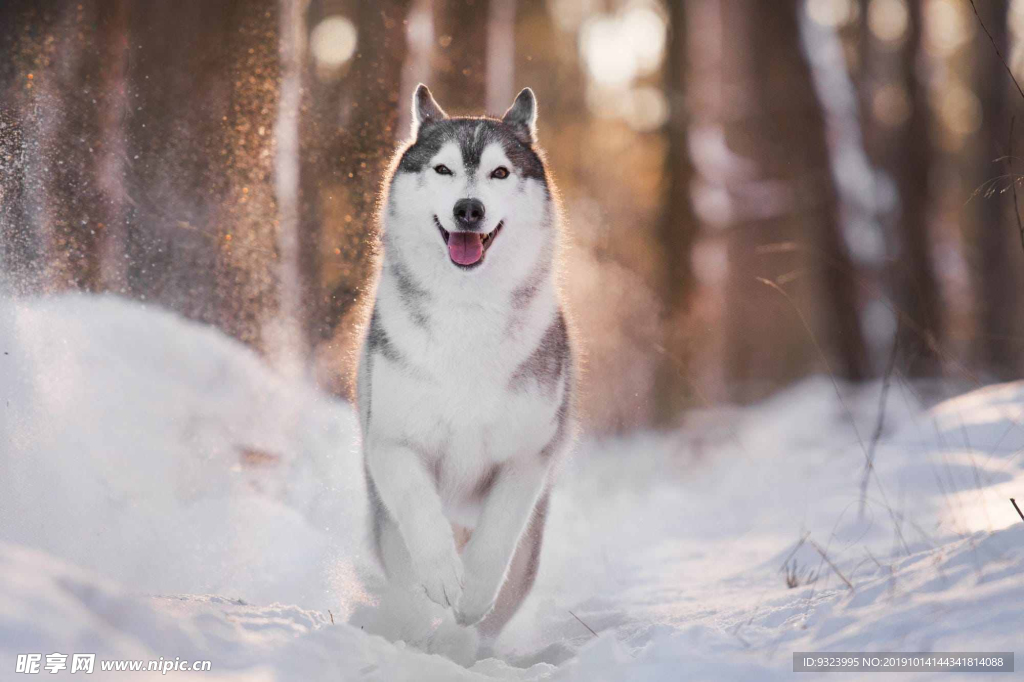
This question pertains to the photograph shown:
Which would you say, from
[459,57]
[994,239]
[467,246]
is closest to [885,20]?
[994,239]

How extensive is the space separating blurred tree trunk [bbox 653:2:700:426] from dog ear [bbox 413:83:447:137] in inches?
256

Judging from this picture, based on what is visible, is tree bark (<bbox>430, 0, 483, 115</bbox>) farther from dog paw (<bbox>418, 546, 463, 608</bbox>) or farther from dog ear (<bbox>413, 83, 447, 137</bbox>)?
dog paw (<bbox>418, 546, 463, 608</bbox>)

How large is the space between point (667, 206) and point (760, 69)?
2.40m

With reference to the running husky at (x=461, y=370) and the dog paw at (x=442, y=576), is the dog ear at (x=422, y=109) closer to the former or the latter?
the running husky at (x=461, y=370)

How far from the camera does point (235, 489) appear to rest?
174 inches

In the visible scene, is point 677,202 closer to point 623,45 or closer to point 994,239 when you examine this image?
point 623,45

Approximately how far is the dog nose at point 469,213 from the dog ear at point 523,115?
2.53 feet

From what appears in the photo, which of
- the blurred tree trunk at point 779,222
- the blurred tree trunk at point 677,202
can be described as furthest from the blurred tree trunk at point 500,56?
the blurred tree trunk at point 779,222

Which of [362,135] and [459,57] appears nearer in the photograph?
[362,135]

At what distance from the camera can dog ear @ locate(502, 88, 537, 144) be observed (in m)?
3.35

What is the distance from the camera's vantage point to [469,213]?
2682 millimetres

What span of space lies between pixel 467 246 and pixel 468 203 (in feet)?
0.55

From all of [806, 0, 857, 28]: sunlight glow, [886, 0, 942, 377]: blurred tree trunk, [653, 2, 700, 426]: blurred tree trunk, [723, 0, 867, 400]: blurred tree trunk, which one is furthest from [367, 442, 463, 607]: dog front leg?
[806, 0, 857, 28]: sunlight glow

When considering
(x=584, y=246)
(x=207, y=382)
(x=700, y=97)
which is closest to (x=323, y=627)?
(x=207, y=382)
